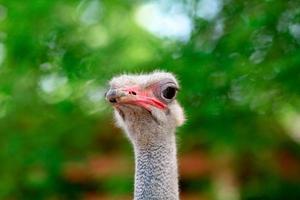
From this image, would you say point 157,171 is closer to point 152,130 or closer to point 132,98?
point 152,130

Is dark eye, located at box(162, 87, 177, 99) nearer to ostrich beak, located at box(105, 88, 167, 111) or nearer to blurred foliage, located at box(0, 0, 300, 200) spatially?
ostrich beak, located at box(105, 88, 167, 111)

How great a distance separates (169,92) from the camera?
4145 mm

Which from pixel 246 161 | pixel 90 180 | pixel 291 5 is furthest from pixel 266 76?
pixel 90 180

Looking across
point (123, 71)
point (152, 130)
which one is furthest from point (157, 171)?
point (123, 71)

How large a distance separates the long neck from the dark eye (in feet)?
0.51

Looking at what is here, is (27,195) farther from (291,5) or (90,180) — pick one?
(291,5)

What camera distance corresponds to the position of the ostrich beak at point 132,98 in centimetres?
383

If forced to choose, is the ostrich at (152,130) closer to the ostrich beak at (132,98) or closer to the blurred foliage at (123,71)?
the ostrich beak at (132,98)

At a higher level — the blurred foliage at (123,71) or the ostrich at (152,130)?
the blurred foliage at (123,71)

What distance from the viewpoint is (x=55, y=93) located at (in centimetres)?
773

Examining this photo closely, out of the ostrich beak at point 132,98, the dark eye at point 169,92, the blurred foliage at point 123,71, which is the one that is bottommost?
the ostrich beak at point 132,98

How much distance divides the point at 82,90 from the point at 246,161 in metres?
3.55

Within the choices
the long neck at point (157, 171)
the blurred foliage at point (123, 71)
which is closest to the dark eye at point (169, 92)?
the long neck at point (157, 171)

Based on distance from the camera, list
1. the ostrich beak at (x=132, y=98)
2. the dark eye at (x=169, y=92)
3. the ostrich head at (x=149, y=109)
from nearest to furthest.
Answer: the ostrich beak at (x=132, y=98) < the ostrich head at (x=149, y=109) < the dark eye at (x=169, y=92)
